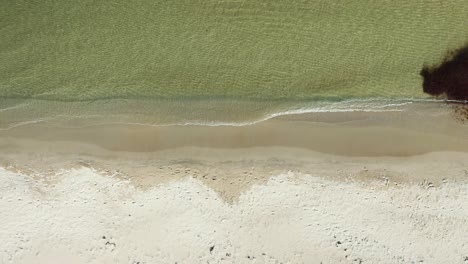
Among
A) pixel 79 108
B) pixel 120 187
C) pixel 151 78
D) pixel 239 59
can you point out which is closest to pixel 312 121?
pixel 239 59

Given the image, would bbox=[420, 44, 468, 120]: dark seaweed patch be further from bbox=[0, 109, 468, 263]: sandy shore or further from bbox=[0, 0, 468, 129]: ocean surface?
bbox=[0, 109, 468, 263]: sandy shore

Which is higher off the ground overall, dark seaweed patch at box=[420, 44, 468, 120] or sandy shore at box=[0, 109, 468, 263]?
dark seaweed patch at box=[420, 44, 468, 120]

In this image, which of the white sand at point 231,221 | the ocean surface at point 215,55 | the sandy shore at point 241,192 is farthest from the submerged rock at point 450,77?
the white sand at point 231,221

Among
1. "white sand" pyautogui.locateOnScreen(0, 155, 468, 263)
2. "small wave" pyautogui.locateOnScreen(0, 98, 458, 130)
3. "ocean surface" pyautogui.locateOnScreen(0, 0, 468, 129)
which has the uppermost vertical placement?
"ocean surface" pyautogui.locateOnScreen(0, 0, 468, 129)

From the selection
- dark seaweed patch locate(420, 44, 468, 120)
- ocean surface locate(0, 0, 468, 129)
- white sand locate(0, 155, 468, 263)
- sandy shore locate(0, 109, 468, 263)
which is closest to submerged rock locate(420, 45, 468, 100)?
dark seaweed patch locate(420, 44, 468, 120)

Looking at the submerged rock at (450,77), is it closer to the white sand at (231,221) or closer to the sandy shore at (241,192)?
the sandy shore at (241,192)

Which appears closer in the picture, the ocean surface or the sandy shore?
the sandy shore

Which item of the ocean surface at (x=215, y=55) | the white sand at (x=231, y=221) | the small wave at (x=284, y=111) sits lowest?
the white sand at (x=231, y=221)
